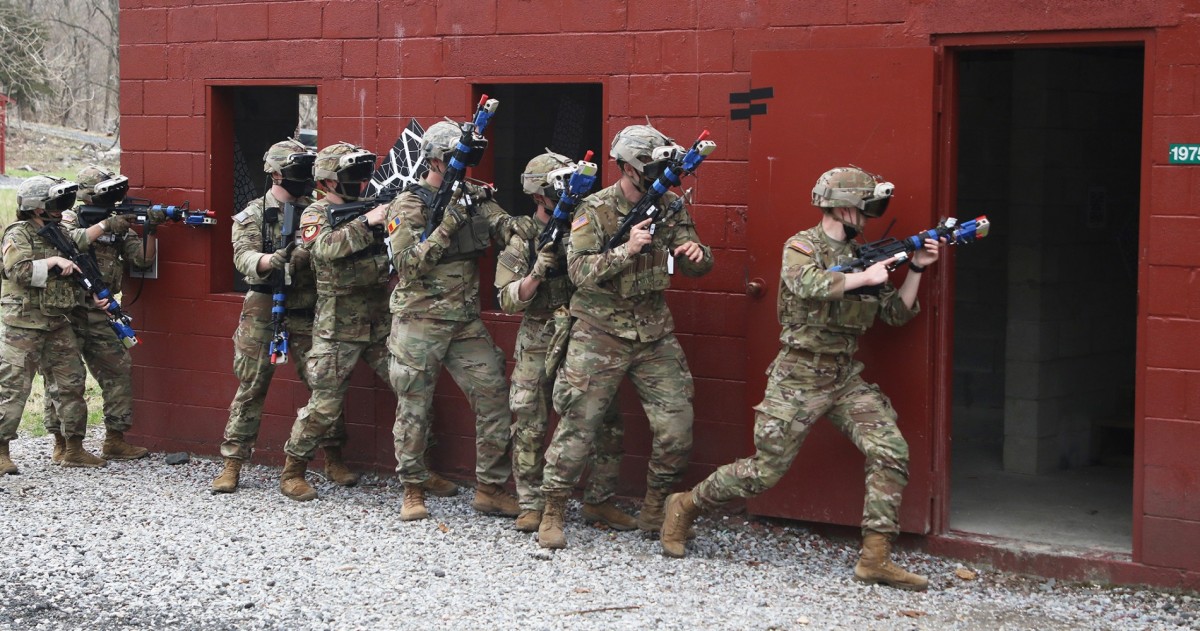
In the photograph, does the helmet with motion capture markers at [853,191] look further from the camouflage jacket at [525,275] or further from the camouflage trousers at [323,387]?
the camouflage trousers at [323,387]

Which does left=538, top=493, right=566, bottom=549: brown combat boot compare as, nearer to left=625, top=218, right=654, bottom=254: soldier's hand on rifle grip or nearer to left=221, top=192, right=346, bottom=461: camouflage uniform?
left=625, top=218, right=654, bottom=254: soldier's hand on rifle grip

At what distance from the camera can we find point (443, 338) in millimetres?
7109

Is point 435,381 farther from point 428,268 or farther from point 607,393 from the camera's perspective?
point 607,393

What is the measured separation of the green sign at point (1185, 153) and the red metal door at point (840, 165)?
1.04 metres

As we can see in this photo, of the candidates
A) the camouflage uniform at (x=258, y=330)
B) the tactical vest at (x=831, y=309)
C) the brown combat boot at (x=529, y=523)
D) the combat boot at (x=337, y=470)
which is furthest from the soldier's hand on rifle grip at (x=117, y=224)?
the tactical vest at (x=831, y=309)

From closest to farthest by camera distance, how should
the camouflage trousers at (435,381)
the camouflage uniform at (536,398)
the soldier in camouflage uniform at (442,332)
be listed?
the camouflage uniform at (536,398), the soldier in camouflage uniform at (442,332), the camouflage trousers at (435,381)

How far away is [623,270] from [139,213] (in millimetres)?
3805

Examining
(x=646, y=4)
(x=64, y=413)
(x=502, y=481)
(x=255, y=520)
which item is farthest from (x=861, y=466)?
(x=64, y=413)

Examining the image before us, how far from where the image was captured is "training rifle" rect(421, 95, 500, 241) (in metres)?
6.73

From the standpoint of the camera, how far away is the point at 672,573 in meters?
6.16

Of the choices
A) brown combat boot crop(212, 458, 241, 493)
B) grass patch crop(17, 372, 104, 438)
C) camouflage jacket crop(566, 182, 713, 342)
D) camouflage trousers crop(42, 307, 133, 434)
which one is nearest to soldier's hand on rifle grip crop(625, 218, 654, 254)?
camouflage jacket crop(566, 182, 713, 342)

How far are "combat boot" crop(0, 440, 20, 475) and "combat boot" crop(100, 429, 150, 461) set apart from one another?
23.8 inches

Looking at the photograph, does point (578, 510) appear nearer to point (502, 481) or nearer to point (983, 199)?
point (502, 481)

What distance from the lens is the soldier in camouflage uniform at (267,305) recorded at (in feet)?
25.5
